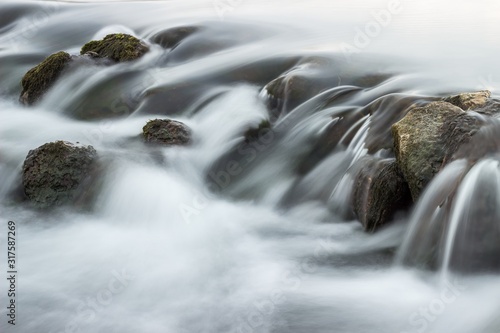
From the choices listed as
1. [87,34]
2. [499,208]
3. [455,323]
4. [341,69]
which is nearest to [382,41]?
[341,69]

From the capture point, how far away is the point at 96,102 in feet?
27.9

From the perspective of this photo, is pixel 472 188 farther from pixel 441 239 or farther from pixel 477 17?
pixel 477 17

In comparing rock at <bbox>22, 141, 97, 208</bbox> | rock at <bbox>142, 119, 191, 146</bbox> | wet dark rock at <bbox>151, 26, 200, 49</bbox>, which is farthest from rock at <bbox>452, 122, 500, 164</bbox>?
wet dark rock at <bbox>151, 26, 200, 49</bbox>

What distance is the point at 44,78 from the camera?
885 cm

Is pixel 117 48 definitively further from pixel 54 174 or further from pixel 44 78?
pixel 54 174

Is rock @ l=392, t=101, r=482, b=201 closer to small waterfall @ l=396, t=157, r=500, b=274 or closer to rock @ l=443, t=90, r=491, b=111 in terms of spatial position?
small waterfall @ l=396, t=157, r=500, b=274

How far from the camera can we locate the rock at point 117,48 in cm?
936

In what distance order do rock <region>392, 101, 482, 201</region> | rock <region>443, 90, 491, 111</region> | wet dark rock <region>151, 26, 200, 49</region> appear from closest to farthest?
rock <region>392, 101, 482, 201</region> < rock <region>443, 90, 491, 111</region> < wet dark rock <region>151, 26, 200, 49</region>

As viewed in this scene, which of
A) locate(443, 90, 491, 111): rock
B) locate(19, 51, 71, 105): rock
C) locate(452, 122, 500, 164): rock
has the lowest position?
locate(452, 122, 500, 164): rock

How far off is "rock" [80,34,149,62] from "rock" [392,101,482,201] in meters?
5.06

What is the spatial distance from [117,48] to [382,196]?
17.5ft

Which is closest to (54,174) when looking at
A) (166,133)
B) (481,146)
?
(166,133)

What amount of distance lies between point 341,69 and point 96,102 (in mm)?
3064

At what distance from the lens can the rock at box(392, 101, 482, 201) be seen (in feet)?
16.8
